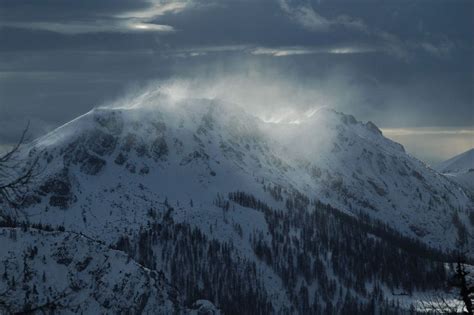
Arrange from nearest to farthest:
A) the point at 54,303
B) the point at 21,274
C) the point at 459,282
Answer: the point at 54,303, the point at 459,282, the point at 21,274

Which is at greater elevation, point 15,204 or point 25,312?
point 15,204

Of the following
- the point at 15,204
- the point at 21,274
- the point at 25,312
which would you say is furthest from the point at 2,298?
the point at 21,274

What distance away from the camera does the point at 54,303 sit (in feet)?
71.9

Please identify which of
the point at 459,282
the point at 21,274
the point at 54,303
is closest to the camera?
the point at 54,303

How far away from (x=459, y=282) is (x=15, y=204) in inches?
898

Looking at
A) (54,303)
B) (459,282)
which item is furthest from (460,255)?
(54,303)

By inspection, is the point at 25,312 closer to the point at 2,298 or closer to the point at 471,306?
the point at 2,298

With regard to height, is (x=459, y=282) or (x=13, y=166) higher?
(x=13, y=166)

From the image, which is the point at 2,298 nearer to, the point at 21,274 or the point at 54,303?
the point at 54,303

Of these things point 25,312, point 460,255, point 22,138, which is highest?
point 22,138

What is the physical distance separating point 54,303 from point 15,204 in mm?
3180

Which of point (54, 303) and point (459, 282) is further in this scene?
point (459, 282)

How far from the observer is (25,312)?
22.4 metres

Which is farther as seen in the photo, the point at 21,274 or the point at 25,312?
the point at 21,274
